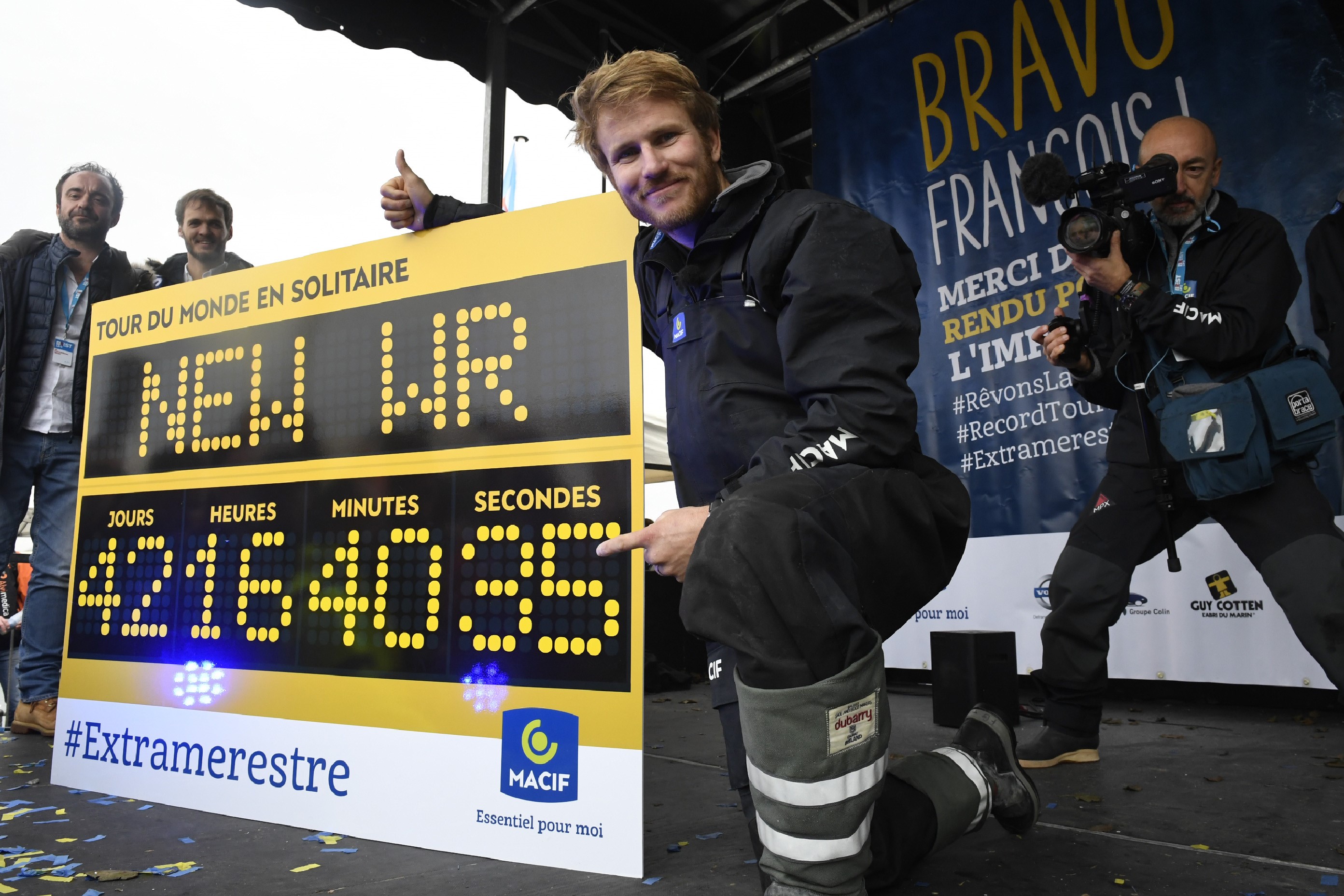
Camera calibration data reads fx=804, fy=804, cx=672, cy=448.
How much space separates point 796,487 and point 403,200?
50.5 inches

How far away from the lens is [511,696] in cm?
154

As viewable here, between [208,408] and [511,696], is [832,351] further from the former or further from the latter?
[208,408]

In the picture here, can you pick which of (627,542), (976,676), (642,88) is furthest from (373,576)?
(976,676)

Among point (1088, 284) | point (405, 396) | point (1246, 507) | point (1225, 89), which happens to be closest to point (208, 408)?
point (405, 396)

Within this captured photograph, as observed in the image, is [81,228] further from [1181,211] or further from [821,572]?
[1181,211]

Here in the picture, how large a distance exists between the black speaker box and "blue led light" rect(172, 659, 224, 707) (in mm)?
2354

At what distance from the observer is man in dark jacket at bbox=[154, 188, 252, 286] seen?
2.87 meters

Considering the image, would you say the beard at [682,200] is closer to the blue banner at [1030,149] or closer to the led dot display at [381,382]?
the led dot display at [381,382]

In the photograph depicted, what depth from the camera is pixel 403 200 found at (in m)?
1.84

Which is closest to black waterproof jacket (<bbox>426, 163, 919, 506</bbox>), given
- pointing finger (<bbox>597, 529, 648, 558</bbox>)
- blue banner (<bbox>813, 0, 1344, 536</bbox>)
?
pointing finger (<bbox>597, 529, 648, 558</bbox>)

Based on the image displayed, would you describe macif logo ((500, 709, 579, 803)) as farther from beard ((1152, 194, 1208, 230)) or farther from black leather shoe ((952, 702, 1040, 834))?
beard ((1152, 194, 1208, 230))

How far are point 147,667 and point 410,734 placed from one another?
861 mm

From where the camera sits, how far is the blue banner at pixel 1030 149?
128 inches

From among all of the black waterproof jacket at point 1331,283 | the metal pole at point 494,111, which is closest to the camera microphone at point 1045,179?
the black waterproof jacket at point 1331,283
